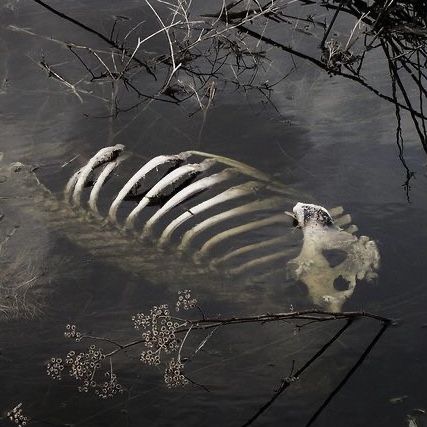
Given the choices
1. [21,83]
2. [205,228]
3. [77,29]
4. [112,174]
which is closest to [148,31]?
[77,29]

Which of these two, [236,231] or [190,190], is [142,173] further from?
[236,231]

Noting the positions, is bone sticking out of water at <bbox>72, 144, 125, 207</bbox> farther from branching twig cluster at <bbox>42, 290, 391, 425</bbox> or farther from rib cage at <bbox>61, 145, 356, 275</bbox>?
branching twig cluster at <bbox>42, 290, 391, 425</bbox>

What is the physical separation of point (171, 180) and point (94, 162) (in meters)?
0.36

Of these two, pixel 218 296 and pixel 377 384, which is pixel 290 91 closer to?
pixel 218 296

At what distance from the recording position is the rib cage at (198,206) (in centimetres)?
277

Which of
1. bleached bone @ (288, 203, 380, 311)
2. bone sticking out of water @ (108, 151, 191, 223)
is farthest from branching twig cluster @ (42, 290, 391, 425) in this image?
bone sticking out of water @ (108, 151, 191, 223)

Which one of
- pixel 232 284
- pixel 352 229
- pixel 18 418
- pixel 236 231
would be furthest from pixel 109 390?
pixel 352 229

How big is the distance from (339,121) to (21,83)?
5.16 ft

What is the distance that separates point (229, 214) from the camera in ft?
9.58

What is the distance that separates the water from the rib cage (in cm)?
8

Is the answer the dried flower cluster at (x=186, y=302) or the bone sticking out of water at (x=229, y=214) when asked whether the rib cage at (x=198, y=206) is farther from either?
the dried flower cluster at (x=186, y=302)

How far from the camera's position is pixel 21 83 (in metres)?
3.73

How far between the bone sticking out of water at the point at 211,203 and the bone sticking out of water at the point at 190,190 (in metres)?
0.07

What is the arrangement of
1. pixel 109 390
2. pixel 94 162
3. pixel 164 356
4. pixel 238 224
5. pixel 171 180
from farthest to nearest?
pixel 94 162 → pixel 171 180 → pixel 238 224 → pixel 164 356 → pixel 109 390
